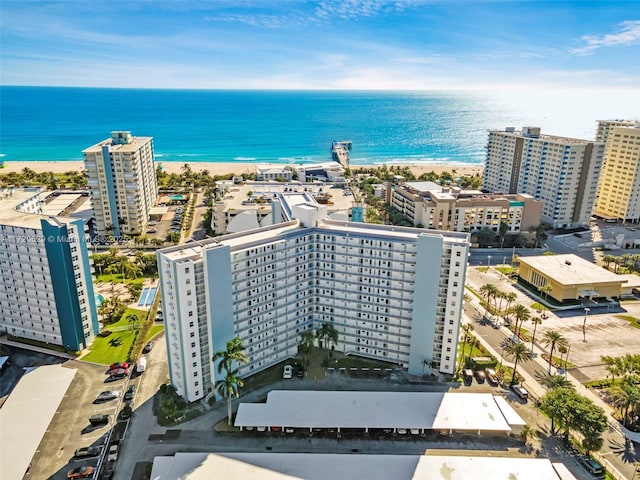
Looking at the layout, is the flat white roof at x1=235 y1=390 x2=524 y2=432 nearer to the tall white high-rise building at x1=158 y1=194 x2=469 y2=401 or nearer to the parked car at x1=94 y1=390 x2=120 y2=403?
the tall white high-rise building at x1=158 y1=194 x2=469 y2=401

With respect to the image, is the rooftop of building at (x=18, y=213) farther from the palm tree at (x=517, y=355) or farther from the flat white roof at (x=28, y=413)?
the palm tree at (x=517, y=355)

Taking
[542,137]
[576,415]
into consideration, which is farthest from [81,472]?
[542,137]

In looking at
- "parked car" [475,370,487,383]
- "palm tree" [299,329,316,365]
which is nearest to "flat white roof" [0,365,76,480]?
"palm tree" [299,329,316,365]

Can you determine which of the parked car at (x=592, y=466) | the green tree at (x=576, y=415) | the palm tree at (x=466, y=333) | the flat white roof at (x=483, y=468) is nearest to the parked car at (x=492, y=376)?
the palm tree at (x=466, y=333)

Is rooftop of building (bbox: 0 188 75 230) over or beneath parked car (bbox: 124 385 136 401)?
over

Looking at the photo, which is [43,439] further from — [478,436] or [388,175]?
[388,175]

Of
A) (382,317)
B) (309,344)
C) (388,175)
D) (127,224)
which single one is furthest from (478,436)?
(388,175)
